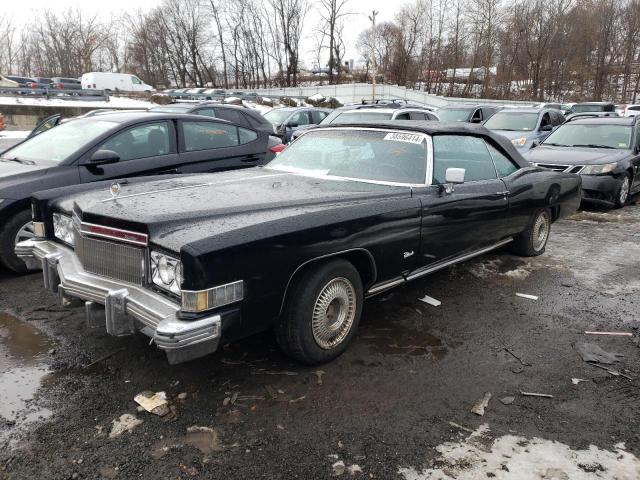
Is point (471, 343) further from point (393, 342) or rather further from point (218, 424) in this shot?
point (218, 424)

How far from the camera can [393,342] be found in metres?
3.79

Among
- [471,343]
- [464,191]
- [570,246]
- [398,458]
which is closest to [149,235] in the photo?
[398,458]

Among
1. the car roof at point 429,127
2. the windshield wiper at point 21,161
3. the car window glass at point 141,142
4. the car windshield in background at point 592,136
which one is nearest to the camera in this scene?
the car roof at point 429,127

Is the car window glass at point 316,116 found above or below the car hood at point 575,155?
above

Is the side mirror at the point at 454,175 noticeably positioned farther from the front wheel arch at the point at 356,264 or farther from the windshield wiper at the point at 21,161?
the windshield wiper at the point at 21,161

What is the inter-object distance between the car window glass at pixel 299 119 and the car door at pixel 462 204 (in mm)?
11173

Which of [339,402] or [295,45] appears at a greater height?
[295,45]

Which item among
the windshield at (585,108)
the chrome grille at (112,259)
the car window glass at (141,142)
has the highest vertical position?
the windshield at (585,108)

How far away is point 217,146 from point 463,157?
11.1 ft

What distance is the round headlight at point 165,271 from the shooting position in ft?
8.98

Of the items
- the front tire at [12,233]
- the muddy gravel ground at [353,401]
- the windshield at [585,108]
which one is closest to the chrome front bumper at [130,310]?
the muddy gravel ground at [353,401]

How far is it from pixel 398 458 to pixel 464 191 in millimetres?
2552

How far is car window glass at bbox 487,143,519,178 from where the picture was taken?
5051 mm

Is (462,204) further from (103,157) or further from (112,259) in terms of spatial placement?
(103,157)
